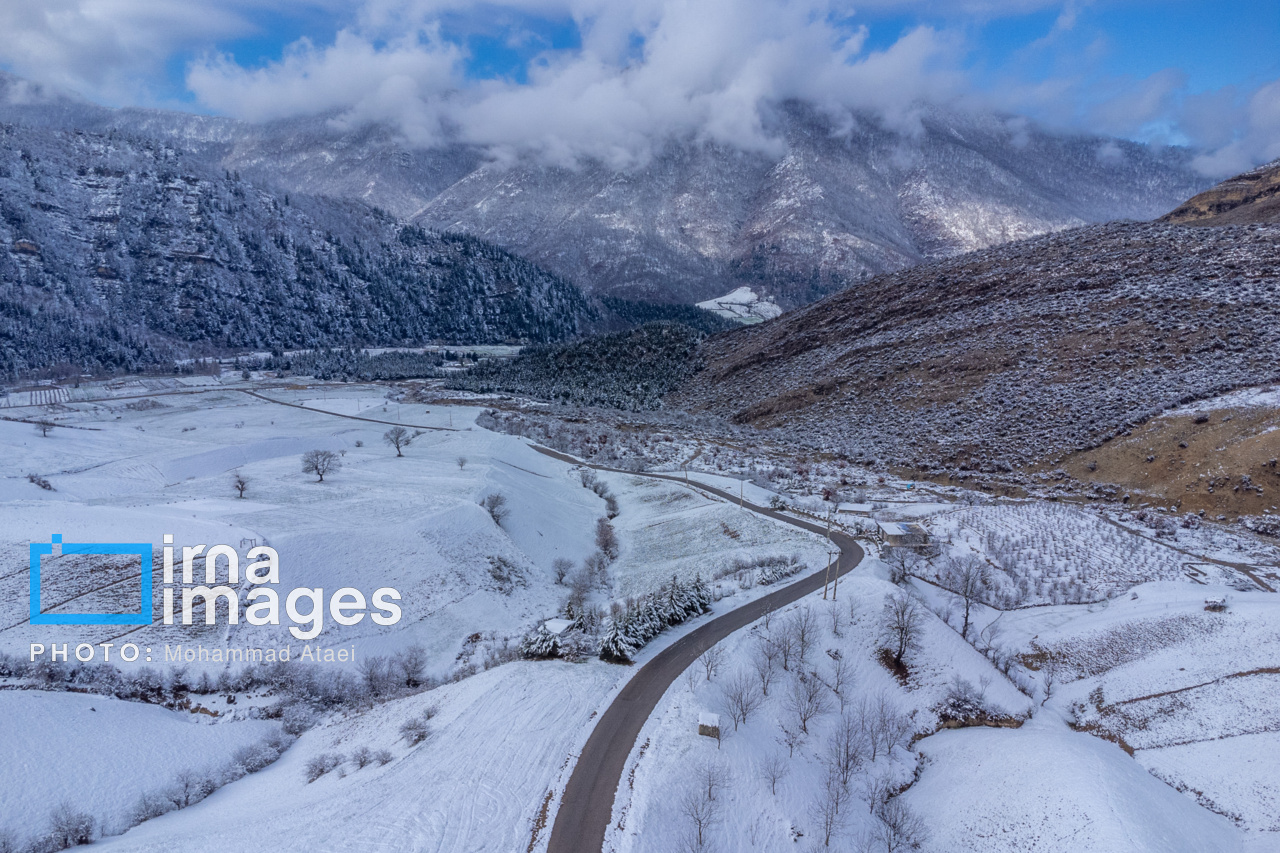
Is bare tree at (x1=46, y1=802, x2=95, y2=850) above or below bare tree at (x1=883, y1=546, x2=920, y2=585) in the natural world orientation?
below

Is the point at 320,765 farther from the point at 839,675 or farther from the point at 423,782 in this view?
the point at 839,675

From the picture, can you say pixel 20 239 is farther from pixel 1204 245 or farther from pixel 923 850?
pixel 1204 245

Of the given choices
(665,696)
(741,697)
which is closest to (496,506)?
(665,696)

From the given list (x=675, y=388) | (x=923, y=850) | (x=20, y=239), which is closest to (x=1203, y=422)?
(x=923, y=850)

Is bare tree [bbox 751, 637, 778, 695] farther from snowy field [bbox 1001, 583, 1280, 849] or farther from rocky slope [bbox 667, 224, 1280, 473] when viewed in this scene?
rocky slope [bbox 667, 224, 1280, 473]

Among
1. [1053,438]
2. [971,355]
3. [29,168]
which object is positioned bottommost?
[1053,438]

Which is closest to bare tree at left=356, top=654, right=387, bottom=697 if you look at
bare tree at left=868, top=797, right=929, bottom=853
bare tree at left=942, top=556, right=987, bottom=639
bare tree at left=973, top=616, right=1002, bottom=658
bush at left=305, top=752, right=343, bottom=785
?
bush at left=305, top=752, right=343, bottom=785
